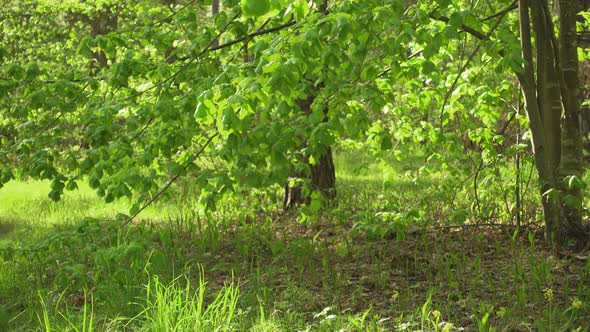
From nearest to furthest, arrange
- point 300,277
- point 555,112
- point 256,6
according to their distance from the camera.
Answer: point 256,6
point 300,277
point 555,112

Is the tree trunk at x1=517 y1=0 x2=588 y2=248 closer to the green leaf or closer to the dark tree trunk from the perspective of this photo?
the dark tree trunk

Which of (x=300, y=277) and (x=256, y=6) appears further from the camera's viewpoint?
(x=300, y=277)

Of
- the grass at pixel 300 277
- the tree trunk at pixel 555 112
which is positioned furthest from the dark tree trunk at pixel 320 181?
the tree trunk at pixel 555 112

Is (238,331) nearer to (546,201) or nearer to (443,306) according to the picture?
(443,306)

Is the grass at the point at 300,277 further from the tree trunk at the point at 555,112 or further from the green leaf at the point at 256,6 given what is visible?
the green leaf at the point at 256,6

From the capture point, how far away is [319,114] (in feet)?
14.8

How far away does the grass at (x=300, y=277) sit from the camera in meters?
4.34

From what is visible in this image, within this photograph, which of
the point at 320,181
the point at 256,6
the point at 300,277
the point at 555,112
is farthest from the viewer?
the point at 320,181

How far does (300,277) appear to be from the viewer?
18.9ft

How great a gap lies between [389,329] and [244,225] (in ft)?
11.8

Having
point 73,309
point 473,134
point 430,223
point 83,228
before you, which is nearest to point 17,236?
point 73,309

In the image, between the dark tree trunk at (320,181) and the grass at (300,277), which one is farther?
the dark tree trunk at (320,181)

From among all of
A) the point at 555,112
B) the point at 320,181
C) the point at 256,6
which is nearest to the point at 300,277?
the point at 555,112

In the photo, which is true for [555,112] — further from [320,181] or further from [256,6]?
[256,6]
